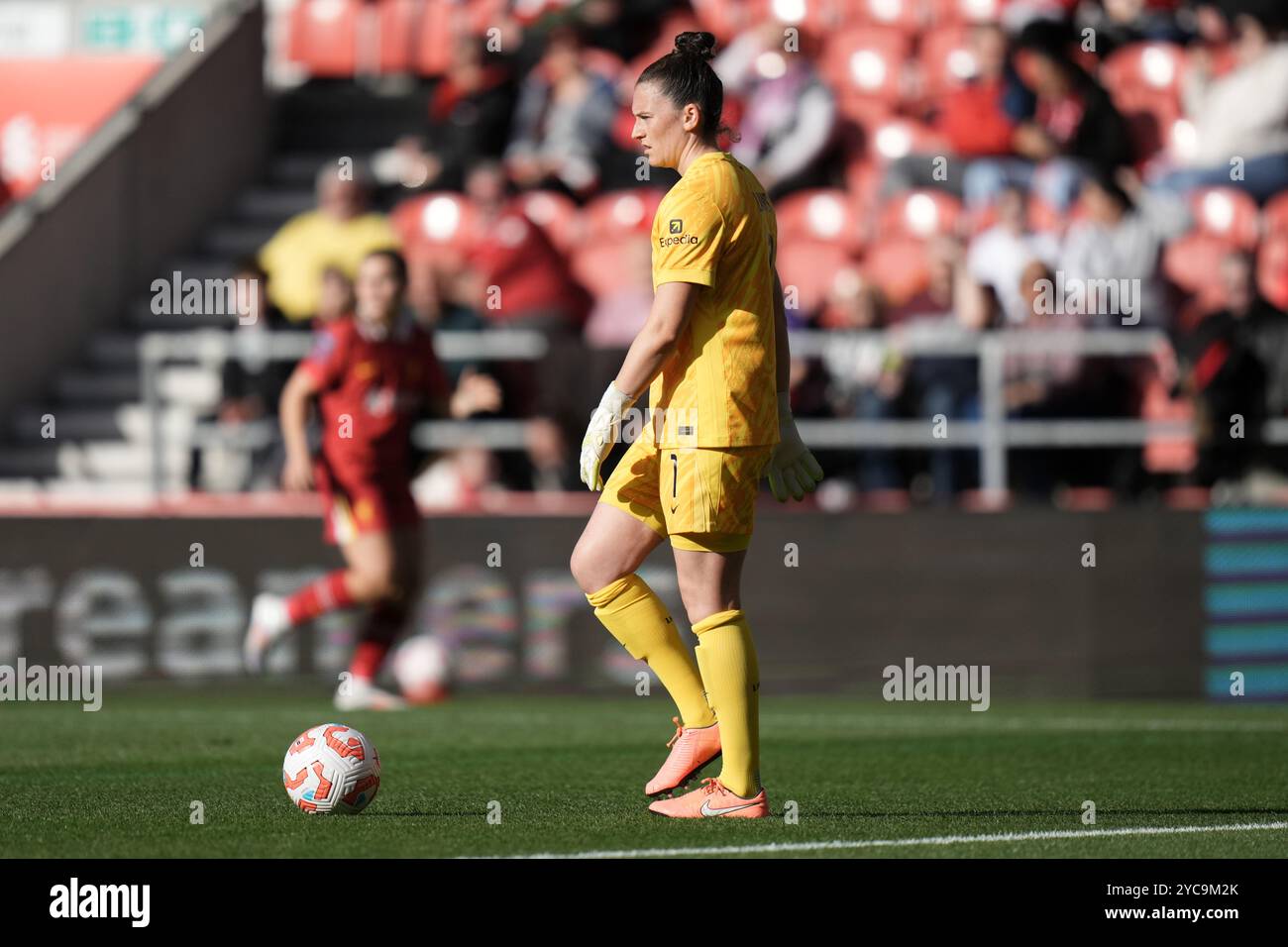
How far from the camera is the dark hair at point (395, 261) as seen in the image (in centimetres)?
1277

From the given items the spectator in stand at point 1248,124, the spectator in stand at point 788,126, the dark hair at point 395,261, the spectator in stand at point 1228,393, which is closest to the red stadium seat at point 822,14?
the spectator in stand at point 788,126

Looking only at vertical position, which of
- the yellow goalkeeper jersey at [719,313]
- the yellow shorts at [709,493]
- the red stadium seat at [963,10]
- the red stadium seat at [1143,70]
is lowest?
the yellow shorts at [709,493]

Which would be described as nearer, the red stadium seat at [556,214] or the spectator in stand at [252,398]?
the spectator in stand at [252,398]

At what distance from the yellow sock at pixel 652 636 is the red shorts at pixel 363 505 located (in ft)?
18.0

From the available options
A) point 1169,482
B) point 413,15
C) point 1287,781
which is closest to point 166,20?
point 413,15

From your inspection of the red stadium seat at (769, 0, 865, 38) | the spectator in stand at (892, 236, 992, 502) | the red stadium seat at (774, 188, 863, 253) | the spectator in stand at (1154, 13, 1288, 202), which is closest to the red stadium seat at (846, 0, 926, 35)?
the red stadium seat at (769, 0, 865, 38)

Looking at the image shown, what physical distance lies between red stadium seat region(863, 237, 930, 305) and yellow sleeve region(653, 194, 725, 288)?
9.53 meters

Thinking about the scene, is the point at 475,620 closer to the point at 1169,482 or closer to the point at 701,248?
the point at 1169,482

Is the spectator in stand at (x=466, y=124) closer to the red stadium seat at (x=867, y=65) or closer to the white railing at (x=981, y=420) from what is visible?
the red stadium seat at (x=867, y=65)

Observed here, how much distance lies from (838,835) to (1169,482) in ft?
25.9

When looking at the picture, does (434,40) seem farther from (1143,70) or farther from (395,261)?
(395,261)

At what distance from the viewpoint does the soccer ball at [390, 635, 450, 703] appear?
43.7 feet

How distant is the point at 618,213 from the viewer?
1742 cm

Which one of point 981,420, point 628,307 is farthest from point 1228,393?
point 628,307
